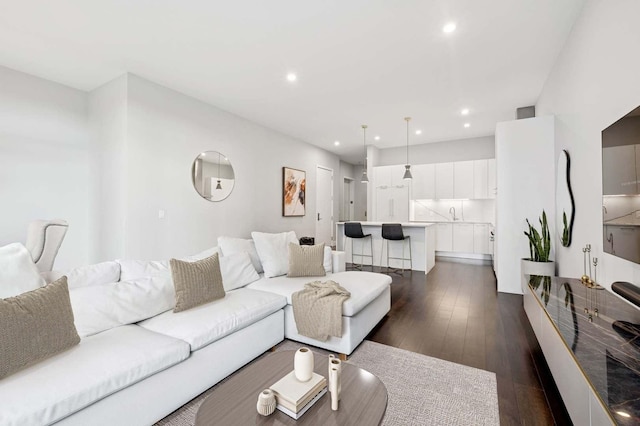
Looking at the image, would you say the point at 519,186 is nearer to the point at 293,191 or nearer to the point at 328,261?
the point at 328,261

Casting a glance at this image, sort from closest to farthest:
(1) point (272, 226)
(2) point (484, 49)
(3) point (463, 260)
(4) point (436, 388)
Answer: (4) point (436, 388), (2) point (484, 49), (1) point (272, 226), (3) point (463, 260)

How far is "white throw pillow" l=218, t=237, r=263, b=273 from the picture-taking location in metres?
3.01

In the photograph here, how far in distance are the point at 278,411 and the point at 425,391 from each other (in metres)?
1.18

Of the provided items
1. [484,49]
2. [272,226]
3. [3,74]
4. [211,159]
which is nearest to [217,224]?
[211,159]

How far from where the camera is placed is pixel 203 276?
228 centimetres

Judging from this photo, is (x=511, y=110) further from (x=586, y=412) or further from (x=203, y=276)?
(x=203, y=276)

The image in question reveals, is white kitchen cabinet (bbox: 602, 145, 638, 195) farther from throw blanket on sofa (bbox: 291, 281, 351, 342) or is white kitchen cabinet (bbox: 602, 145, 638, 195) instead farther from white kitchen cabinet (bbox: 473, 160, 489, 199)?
white kitchen cabinet (bbox: 473, 160, 489, 199)

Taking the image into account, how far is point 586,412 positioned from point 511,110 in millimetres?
5014

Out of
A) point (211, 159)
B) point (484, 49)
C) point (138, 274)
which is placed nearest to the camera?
point (138, 274)

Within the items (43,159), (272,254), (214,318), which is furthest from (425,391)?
(43,159)

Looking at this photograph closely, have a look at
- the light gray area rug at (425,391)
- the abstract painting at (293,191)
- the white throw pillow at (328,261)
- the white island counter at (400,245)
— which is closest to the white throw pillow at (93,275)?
the light gray area rug at (425,391)

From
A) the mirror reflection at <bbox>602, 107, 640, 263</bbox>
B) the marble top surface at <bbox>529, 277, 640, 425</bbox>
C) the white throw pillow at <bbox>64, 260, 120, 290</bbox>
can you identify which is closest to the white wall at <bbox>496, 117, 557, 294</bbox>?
the marble top surface at <bbox>529, 277, 640, 425</bbox>

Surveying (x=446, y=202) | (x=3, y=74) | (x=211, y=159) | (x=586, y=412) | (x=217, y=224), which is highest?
(x=3, y=74)

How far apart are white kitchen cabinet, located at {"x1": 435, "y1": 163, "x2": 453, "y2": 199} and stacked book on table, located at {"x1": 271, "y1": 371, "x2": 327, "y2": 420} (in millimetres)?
6350
